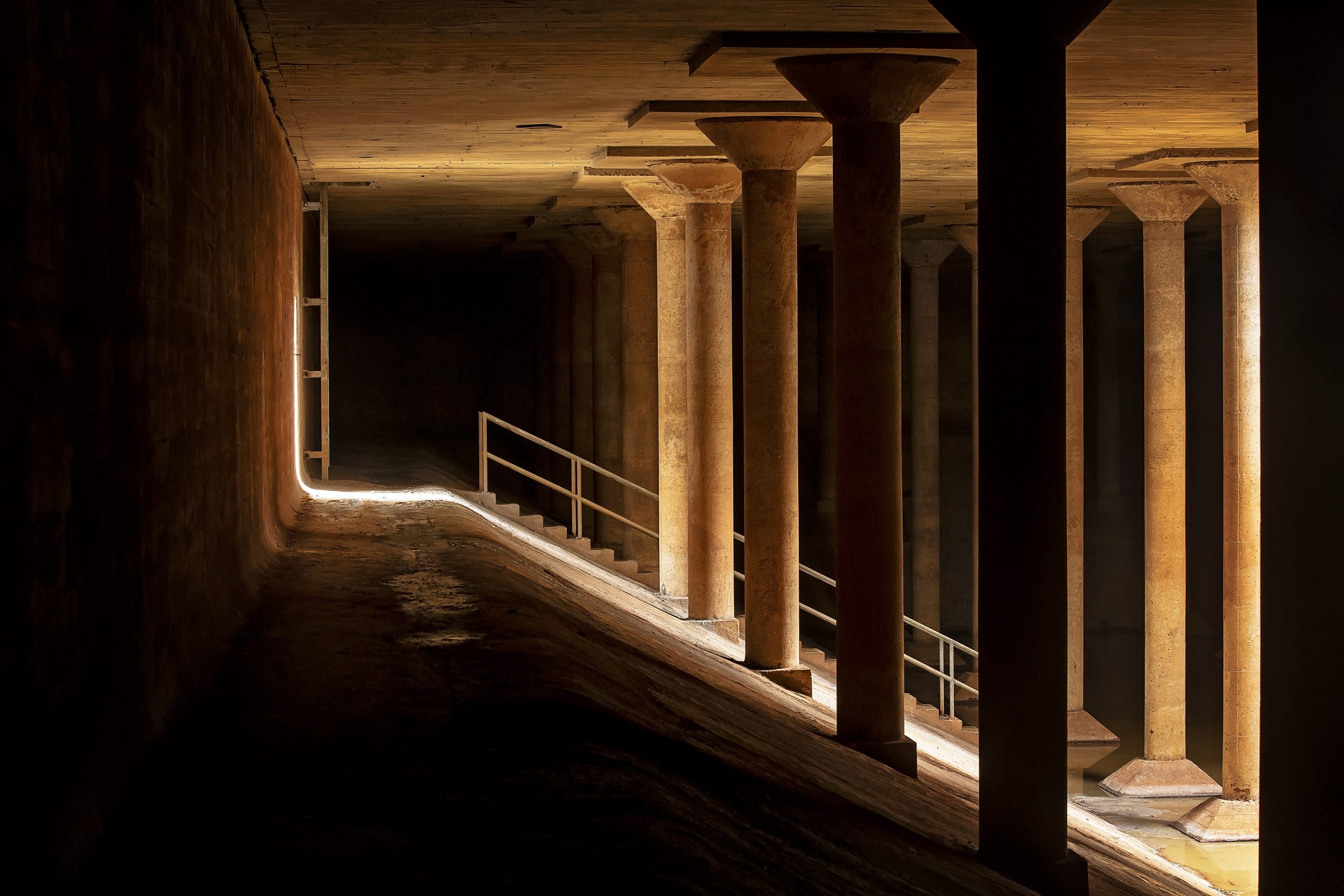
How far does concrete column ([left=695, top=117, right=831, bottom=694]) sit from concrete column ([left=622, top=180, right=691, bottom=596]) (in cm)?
357

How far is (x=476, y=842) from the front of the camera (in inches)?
170

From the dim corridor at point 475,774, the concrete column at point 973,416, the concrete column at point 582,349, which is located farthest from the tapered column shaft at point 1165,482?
the concrete column at point 582,349

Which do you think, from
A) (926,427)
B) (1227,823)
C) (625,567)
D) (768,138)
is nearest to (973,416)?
(926,427)

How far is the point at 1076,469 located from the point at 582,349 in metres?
8.55

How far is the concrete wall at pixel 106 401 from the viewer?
10.6 feet

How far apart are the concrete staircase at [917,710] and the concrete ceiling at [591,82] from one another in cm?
586

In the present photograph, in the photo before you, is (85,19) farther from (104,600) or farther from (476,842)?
(476,842)

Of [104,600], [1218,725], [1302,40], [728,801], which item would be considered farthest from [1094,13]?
[1218,725]

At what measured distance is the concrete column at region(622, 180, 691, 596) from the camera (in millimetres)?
16109

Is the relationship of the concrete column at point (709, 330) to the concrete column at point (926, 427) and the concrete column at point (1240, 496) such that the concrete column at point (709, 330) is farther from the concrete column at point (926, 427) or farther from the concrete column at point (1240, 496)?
the concrete column at point (926, 427)

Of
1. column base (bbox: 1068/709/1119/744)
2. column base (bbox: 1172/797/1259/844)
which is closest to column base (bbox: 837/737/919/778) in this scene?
column base (bbox: 1172/797/1259/844)

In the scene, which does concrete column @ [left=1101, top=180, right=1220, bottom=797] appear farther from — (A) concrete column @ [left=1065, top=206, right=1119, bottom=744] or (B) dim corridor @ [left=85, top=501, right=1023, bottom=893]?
(B) dim corridor @ [left=85, top=501, right=1023, bottom=893]

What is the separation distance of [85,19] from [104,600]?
170 cm

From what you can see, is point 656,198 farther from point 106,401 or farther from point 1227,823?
point 106,401
